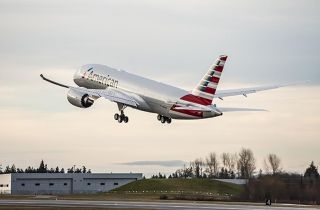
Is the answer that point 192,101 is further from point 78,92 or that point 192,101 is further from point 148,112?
point 78,92

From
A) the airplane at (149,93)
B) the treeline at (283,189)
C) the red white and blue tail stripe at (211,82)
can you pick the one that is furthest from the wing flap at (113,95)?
the treeline at (283,189)

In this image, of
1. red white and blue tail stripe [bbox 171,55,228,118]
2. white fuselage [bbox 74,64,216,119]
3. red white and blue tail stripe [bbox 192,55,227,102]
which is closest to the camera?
red white and blue tail stripe [bbox 171,55,228,118]

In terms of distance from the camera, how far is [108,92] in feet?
419

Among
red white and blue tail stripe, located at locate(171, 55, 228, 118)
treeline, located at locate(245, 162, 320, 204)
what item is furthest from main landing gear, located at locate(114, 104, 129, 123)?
treeline, located at locate(245, 162, 320, 204)

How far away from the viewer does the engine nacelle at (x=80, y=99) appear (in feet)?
414

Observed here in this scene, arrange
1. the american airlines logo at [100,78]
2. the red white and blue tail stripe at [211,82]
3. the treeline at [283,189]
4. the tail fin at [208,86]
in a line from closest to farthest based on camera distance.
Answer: the tail fin at [208,86], the red white and blue tail stripe at [211,82], the american airlines logo at [100,78], the treeline at [283,189]

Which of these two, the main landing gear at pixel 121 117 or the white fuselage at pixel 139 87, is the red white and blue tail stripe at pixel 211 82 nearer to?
the white fuselage at pixel 139 87

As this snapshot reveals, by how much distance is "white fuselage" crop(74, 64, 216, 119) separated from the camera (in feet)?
388

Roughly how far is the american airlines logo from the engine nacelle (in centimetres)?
414

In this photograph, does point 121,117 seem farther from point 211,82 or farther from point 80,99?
point 211,82

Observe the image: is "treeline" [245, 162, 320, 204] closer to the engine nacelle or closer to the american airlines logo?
the american airlines logo

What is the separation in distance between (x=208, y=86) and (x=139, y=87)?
467 inches

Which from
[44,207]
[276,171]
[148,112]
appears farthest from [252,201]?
[44,207]

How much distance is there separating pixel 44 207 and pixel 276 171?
75749 mm
